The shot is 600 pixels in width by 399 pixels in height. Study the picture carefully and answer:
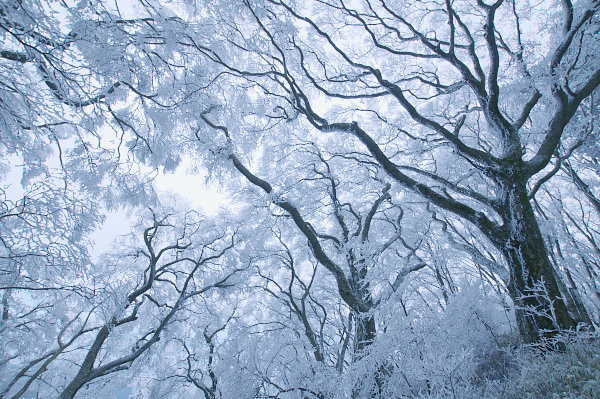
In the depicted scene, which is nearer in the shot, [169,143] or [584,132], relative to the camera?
[169,143]

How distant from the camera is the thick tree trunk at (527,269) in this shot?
3.18 metres

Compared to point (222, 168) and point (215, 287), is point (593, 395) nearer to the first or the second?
point (222, 168)

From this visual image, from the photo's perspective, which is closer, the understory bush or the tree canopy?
the understory bush

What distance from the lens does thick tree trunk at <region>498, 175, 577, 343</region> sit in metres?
3.18

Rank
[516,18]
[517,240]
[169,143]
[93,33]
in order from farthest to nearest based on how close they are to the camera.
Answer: [516,18]
[169,143]
[517,240]
[93,33]

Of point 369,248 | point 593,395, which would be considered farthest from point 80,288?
point 593,395

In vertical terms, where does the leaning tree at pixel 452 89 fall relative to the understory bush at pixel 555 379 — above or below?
above

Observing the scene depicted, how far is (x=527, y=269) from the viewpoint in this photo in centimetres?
341

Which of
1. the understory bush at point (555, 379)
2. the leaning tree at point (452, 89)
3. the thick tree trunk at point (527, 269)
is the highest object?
the leaning tree at point (452, 89)

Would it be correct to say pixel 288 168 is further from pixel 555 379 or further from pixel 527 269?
pixel 555 379

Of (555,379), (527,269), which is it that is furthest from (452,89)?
(555,379)

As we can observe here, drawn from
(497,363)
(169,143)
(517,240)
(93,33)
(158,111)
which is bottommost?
(497,363)

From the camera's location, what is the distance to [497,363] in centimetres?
362

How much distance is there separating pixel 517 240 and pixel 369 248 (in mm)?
2097
